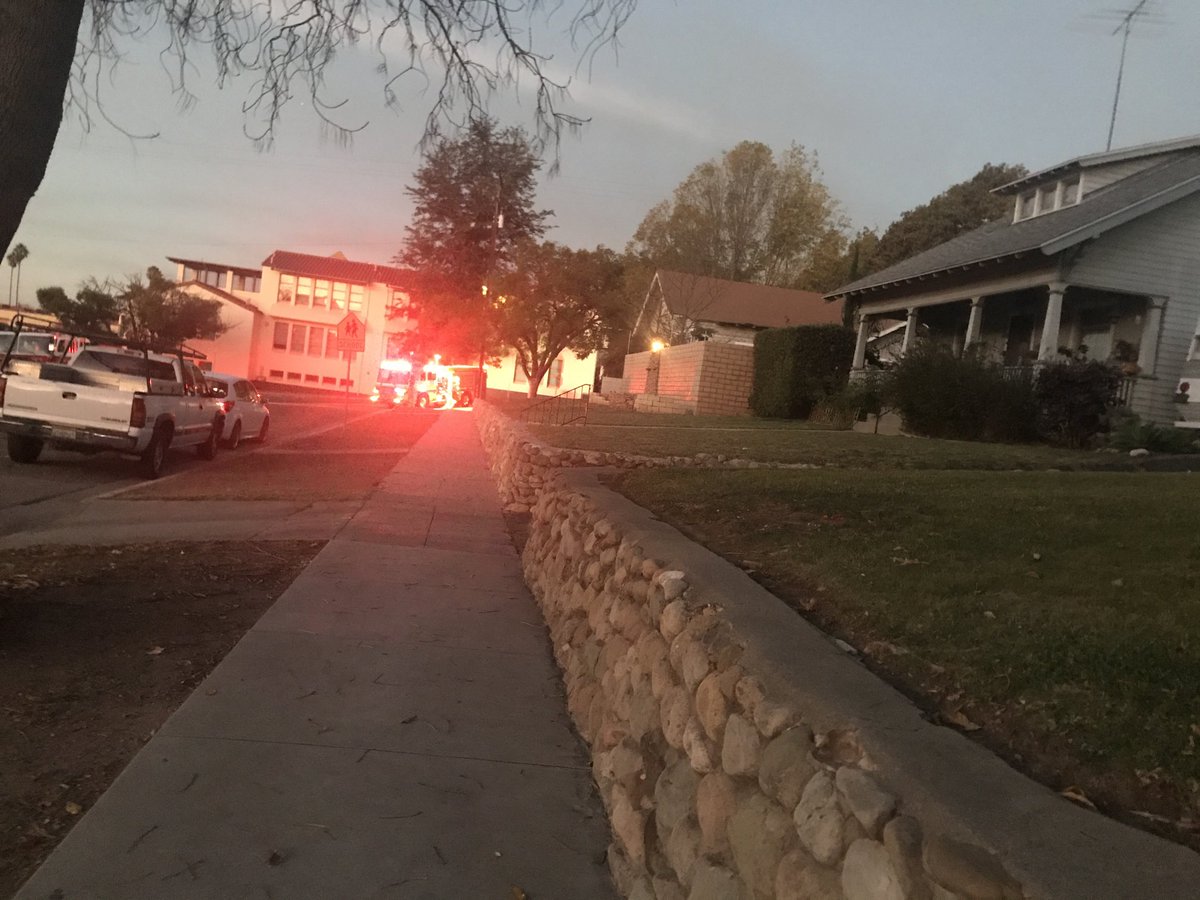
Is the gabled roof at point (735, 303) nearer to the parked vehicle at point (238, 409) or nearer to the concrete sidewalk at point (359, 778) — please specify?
the parked vehicle at point (238, 409)

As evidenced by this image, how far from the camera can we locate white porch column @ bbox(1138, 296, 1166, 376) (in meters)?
18.8

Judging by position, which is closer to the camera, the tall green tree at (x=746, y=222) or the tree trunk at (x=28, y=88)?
the tree trunk at (x=28, y=88)

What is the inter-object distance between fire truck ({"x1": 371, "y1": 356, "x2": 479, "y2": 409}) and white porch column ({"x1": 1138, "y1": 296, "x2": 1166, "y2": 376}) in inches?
1112

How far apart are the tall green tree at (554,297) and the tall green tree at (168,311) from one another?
20327 millimetres

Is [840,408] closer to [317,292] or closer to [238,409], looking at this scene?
[238,409]

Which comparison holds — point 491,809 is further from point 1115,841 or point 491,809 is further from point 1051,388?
point 1051,388

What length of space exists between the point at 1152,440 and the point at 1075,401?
2.11 metres

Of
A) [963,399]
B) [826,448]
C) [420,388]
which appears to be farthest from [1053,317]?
[420,388]

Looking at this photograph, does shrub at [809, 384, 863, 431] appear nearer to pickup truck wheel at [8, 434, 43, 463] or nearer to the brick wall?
the brick wall

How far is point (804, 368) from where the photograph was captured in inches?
A: 949

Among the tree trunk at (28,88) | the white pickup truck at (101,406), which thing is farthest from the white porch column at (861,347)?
the tree trunk at (28,88)

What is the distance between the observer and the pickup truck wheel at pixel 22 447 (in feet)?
47.9

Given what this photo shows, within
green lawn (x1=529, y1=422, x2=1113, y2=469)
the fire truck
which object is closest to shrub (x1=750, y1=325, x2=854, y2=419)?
green lawn (x1=529, y1=422, x2=1113, y2=469)

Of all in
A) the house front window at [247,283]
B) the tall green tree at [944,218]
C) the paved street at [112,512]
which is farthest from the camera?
the house front window at [247,283]
